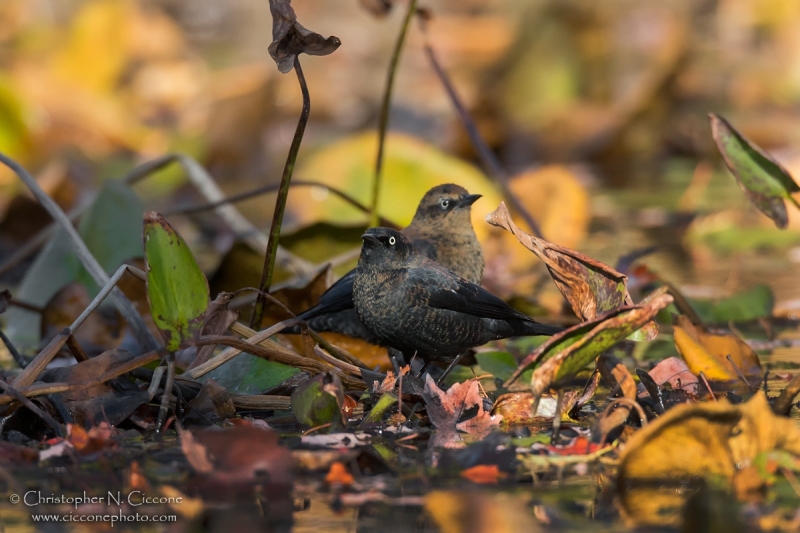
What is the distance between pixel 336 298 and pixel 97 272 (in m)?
0.86

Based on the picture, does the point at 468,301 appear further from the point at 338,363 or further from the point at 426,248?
the point at 426,248

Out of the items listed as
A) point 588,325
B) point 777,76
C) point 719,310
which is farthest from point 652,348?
point 777,76

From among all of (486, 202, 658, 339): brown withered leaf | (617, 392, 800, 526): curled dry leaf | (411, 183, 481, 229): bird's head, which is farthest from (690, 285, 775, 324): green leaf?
(617, 392, 800, 526): curled dry leaf

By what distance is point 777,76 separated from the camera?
12.0m

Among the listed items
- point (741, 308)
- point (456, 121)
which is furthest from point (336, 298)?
point (456, 121)

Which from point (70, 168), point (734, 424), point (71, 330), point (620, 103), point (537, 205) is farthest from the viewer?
point (620, 103)

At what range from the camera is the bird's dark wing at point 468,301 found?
359cm

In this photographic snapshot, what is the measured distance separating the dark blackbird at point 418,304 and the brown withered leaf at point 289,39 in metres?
0.92

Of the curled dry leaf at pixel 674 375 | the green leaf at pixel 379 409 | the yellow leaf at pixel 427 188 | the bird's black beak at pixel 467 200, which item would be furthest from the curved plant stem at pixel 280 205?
the yellow leaf at pixel 427 188

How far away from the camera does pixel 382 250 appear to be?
3.70 metres

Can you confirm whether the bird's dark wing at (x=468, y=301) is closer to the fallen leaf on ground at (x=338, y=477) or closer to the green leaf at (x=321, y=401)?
the green leaf at (x=321, y=401)

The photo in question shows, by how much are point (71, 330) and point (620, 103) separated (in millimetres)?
6890

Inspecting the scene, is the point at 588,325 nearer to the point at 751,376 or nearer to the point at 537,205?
the point at 751,376

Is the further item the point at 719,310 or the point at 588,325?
the point at 719,310
